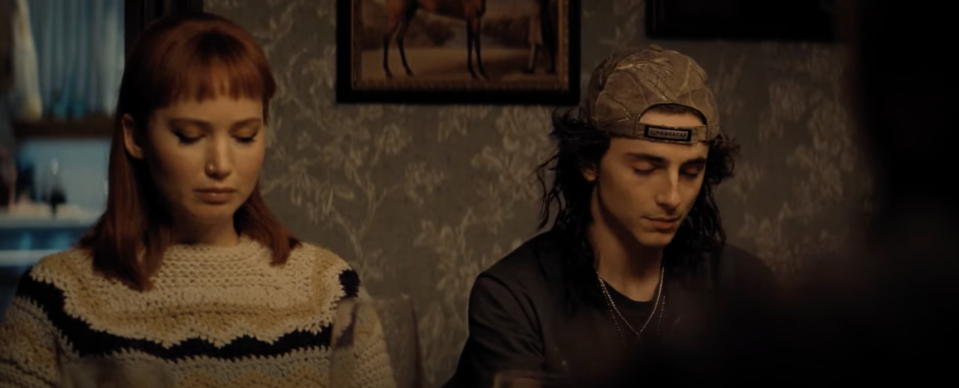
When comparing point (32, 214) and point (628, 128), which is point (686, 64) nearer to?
point (628, 128)

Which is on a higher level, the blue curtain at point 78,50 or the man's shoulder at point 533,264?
the blue curtain at point 78,50

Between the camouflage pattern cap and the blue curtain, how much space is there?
1.82m

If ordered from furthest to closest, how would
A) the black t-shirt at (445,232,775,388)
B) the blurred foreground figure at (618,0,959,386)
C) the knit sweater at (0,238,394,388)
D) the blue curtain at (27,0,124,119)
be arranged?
the blue curtain at (27,0,124,119), the black t-shirt at (445,232,775,388), the knit sweater at (0,238,394,388), the blurred foreground figure at (618,0,959,386)

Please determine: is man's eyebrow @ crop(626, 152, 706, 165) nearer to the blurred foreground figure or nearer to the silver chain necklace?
the silver chain necklace

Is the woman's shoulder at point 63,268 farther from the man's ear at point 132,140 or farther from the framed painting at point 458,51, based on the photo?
the framed painting at point 458,51

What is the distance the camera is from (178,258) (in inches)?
38.4

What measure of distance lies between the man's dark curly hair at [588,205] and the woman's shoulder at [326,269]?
0.85ft

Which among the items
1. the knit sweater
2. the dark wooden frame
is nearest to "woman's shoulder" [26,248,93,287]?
the knit sweater

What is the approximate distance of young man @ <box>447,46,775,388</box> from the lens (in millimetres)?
1096

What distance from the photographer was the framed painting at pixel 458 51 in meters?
1.71

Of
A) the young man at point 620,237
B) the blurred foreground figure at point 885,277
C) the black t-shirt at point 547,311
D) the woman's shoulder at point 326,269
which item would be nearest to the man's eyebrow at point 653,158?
the young man at point 620,237

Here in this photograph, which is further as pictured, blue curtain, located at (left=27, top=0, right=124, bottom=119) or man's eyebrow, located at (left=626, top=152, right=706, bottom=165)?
blue curtain, located at (left=27, top=0, right=124, bottom=119)

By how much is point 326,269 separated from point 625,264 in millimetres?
326

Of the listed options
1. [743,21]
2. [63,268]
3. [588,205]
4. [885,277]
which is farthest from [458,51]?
[885,277]
